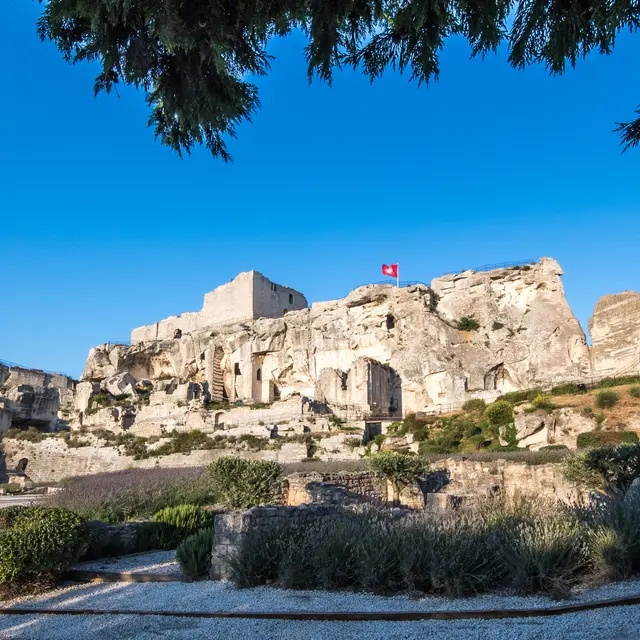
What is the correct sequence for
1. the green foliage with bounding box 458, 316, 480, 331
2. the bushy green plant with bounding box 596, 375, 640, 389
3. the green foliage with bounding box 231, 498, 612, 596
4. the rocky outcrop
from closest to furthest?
the green foliage with bounding box 231, 498, 612, 596 → the bushy green plant with bounding box 596, 375, 640, 389 → the rocky outcrop → the green foliage with bounding box 458, 316, 480, 331

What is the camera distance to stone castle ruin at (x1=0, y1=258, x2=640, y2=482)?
39.7 meters

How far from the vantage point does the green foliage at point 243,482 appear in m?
13.9

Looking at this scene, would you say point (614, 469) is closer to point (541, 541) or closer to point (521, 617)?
point (541, 541)

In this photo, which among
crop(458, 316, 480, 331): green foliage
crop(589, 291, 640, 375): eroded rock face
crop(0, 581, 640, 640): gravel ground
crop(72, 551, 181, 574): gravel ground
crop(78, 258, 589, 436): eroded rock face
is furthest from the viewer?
crop(458, 316, 480, 331): green foliage

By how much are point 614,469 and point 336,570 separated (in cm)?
1070

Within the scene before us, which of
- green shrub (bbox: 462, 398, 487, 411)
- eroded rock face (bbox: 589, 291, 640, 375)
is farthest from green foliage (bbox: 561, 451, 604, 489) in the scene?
eroded rock face (bbox: 589, 291, 640, 375)

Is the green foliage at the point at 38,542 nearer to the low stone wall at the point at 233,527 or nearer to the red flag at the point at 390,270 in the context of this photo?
the low stone wall at the point at 233,527

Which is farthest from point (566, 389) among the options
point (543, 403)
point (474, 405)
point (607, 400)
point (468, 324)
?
point (468, 324)

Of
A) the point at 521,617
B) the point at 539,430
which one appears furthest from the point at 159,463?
the point at 521,617

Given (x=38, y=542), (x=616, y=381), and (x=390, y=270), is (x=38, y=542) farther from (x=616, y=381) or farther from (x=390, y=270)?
(x=390, y=270)

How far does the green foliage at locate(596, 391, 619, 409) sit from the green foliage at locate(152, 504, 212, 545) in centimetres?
2189

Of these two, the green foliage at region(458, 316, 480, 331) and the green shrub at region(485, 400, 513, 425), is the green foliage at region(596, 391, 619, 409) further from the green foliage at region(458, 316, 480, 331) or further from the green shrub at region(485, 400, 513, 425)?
the green foliage at region(458, 316, 480, 331)

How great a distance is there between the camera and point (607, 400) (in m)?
27.8

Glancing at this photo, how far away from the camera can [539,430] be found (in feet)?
89.6
